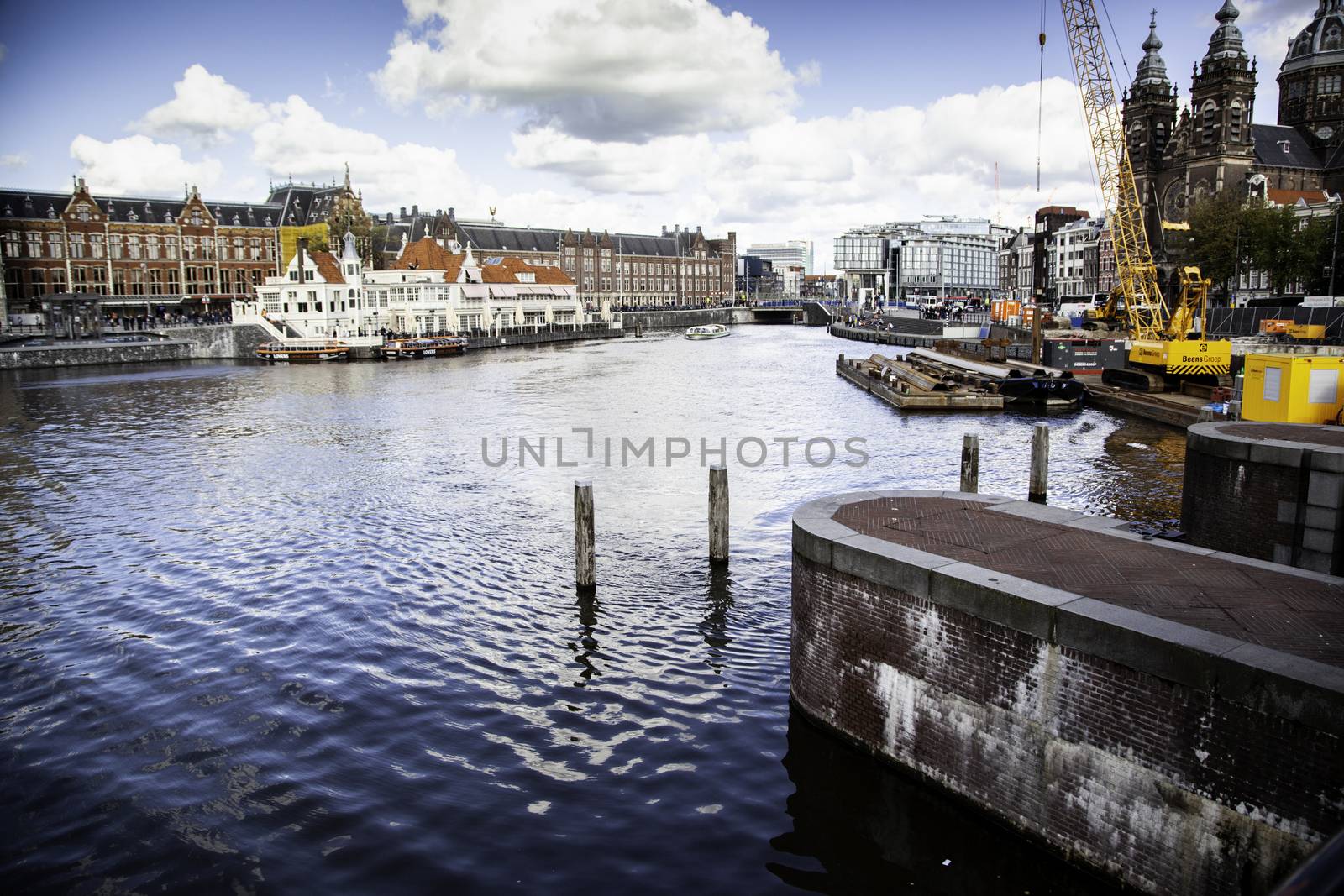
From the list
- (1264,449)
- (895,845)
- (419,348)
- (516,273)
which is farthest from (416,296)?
(895,845)

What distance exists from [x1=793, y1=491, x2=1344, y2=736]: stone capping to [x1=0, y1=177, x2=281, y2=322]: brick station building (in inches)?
4932

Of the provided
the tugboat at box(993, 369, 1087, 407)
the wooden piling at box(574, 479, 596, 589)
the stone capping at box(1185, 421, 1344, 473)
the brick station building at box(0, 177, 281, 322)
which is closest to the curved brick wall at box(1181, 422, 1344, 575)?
the stone capping at box(1185, 421, 1344, 473)

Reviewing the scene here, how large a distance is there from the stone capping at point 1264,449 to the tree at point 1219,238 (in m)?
70.5

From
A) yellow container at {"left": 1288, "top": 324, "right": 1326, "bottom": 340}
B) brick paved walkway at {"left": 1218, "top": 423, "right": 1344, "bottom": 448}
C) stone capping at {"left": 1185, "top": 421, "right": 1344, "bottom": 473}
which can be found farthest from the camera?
yellow container at {"left": 1288, "top": 324, "right": 1326, "bottom": 340}

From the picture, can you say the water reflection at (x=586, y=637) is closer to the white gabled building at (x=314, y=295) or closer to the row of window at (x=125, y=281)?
the white gabled building at (x=314, y=295)

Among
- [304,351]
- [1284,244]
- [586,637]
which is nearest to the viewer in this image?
[586,637]

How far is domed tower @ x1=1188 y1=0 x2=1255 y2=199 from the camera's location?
338 feet

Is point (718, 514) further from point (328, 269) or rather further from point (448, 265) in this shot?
point (448, 265)

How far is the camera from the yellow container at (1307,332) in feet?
176

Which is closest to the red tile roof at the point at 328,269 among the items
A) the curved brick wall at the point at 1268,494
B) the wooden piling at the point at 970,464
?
the wooden piling at the point at 970,464

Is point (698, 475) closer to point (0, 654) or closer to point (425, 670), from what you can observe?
point (425, 670)

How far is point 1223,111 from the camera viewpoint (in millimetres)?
103188

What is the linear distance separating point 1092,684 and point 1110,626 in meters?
0.70

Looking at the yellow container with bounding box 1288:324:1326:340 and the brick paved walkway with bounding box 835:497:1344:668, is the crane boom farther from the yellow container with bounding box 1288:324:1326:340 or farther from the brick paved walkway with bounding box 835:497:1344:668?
the brick paved walkway with bounding box 835:497:1344:668
